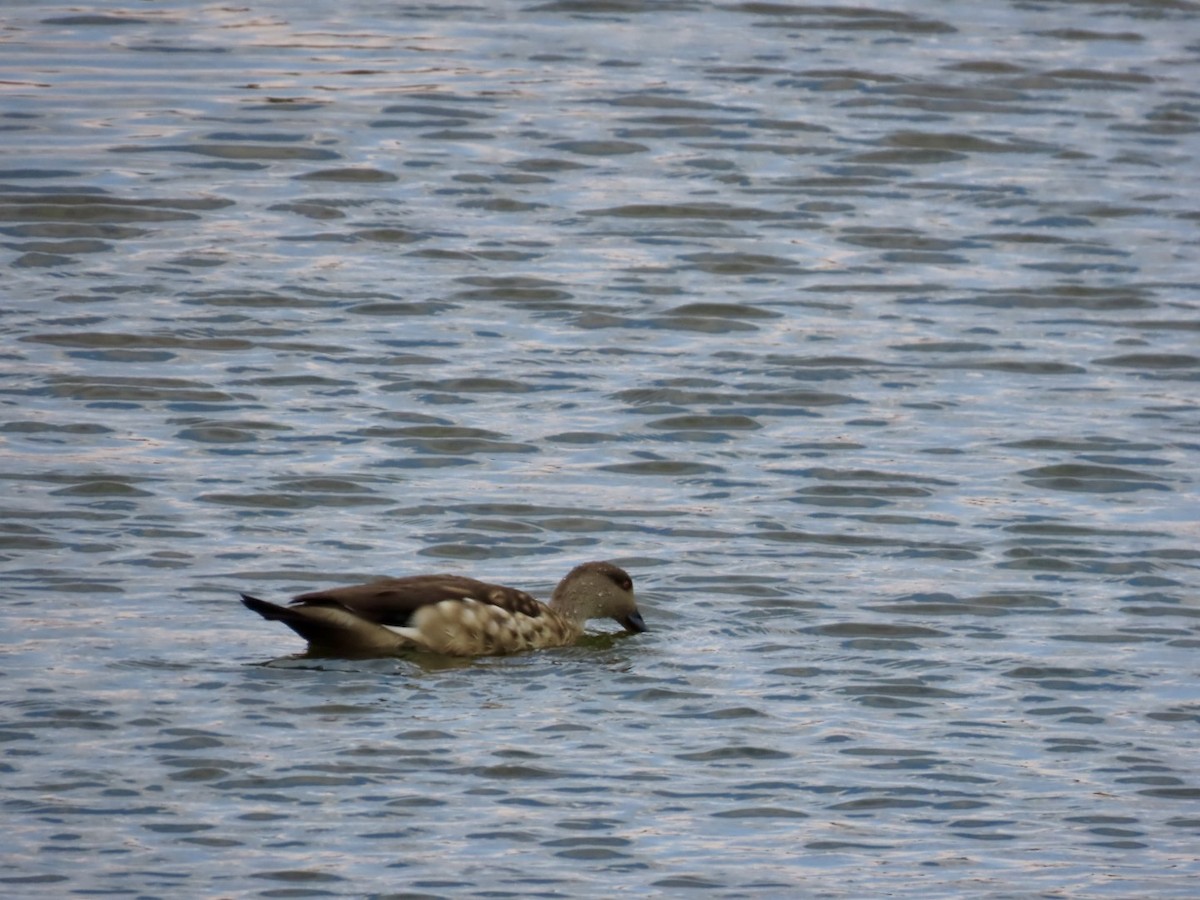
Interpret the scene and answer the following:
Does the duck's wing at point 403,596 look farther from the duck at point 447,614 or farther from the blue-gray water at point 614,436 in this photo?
the blue-gray water at point 614,436

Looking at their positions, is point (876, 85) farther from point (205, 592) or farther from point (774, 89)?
point (205, 592)

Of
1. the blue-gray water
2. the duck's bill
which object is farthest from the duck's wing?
the duck's bill

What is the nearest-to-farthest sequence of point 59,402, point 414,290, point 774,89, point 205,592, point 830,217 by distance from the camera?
1. point 205,592
2. point 59,402
3. point 414,290
4. point 830,217
5. point 774,89

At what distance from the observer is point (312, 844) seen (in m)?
8.12

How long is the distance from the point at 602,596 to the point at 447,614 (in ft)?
2.62

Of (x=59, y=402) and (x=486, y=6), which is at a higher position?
(x=486, y=6)

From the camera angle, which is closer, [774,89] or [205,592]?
[205,592]

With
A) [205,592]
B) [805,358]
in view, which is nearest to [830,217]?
[805,358]

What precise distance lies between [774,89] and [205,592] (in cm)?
975

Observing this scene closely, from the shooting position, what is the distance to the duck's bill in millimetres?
10691

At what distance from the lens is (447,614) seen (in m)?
10.2

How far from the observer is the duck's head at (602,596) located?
34.9 ft

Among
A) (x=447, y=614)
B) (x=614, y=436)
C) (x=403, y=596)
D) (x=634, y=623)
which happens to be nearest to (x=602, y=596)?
(x=634, y=623)

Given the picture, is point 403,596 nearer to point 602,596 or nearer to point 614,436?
point 602,596
